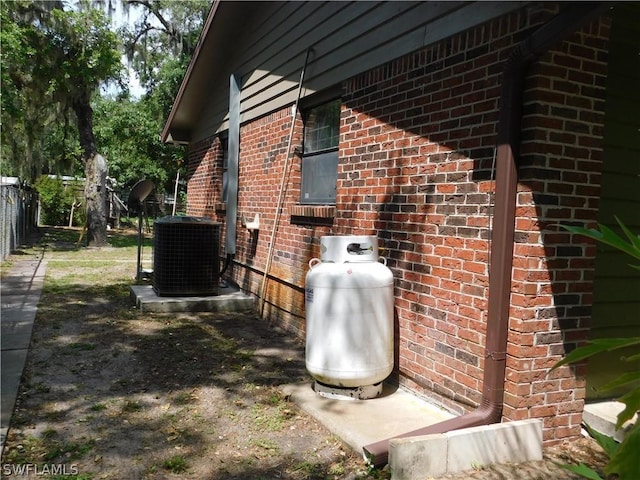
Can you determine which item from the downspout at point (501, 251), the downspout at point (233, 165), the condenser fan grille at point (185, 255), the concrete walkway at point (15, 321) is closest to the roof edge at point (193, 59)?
the downspout at point (233, 165)

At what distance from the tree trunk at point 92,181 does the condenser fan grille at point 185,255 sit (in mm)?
9539

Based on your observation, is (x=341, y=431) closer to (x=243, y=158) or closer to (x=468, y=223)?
(x=468, y=223)

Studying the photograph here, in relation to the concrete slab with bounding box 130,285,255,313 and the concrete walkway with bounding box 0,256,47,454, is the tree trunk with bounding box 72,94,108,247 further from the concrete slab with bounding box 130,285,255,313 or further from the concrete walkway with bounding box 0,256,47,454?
the concrete slab with bounding box 130,285,255,313

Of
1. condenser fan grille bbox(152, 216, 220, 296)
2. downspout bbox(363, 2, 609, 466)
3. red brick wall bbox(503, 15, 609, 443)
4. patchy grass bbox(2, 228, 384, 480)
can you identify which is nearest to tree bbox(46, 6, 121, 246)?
condenser fan grille bbox(152, 216, 220, 296)

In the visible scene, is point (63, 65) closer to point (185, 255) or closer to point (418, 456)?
point (185, 255)

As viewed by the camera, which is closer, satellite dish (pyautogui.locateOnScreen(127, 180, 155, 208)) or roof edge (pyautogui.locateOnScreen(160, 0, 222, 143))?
roof edge (pyautogui.locateOnScreen(160, 0, 222, 143))

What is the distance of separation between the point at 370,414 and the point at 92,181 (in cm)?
1473

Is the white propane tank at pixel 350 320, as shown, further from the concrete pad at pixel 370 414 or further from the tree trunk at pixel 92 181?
the tree trunk at pixel 92 181

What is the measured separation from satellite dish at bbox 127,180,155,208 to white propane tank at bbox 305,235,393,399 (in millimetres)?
6381

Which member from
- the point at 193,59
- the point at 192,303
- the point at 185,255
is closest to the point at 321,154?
the point at 185,255

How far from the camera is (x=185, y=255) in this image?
7336 mm

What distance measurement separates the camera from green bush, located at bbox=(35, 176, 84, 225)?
2550cm

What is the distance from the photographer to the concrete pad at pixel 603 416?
3164mm

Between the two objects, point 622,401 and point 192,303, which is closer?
point 622,401
